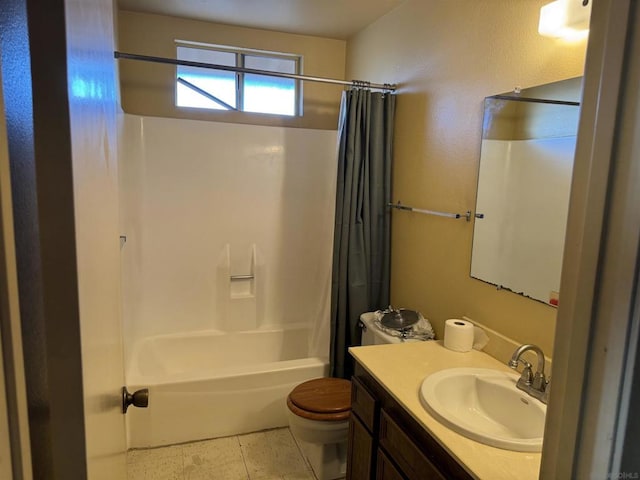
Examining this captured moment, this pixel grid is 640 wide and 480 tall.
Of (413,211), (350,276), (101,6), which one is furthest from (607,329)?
(350,276)

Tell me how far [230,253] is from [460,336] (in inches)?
75.4

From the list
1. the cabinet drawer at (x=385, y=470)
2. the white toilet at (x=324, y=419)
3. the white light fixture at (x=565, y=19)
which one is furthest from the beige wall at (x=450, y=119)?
the cabinet drawer at (x=385, y=470)

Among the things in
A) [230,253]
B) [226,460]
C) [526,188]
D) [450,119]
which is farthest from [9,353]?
[230,253]

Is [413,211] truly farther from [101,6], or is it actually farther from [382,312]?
[101,6]

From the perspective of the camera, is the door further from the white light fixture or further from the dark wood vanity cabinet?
the white light fixture

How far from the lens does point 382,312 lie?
8.25 feet

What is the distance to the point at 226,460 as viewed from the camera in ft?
7.76

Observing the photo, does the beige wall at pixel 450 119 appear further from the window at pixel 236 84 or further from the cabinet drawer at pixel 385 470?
the window at pixel 236 84

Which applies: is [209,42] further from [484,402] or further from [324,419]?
[484,402]

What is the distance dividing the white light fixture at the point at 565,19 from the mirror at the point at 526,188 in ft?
0.53

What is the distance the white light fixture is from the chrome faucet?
1.05 metres

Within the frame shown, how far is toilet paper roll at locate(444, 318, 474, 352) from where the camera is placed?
1.88 m

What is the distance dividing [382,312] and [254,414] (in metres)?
1.00

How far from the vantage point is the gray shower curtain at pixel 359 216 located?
2617 millimetres
